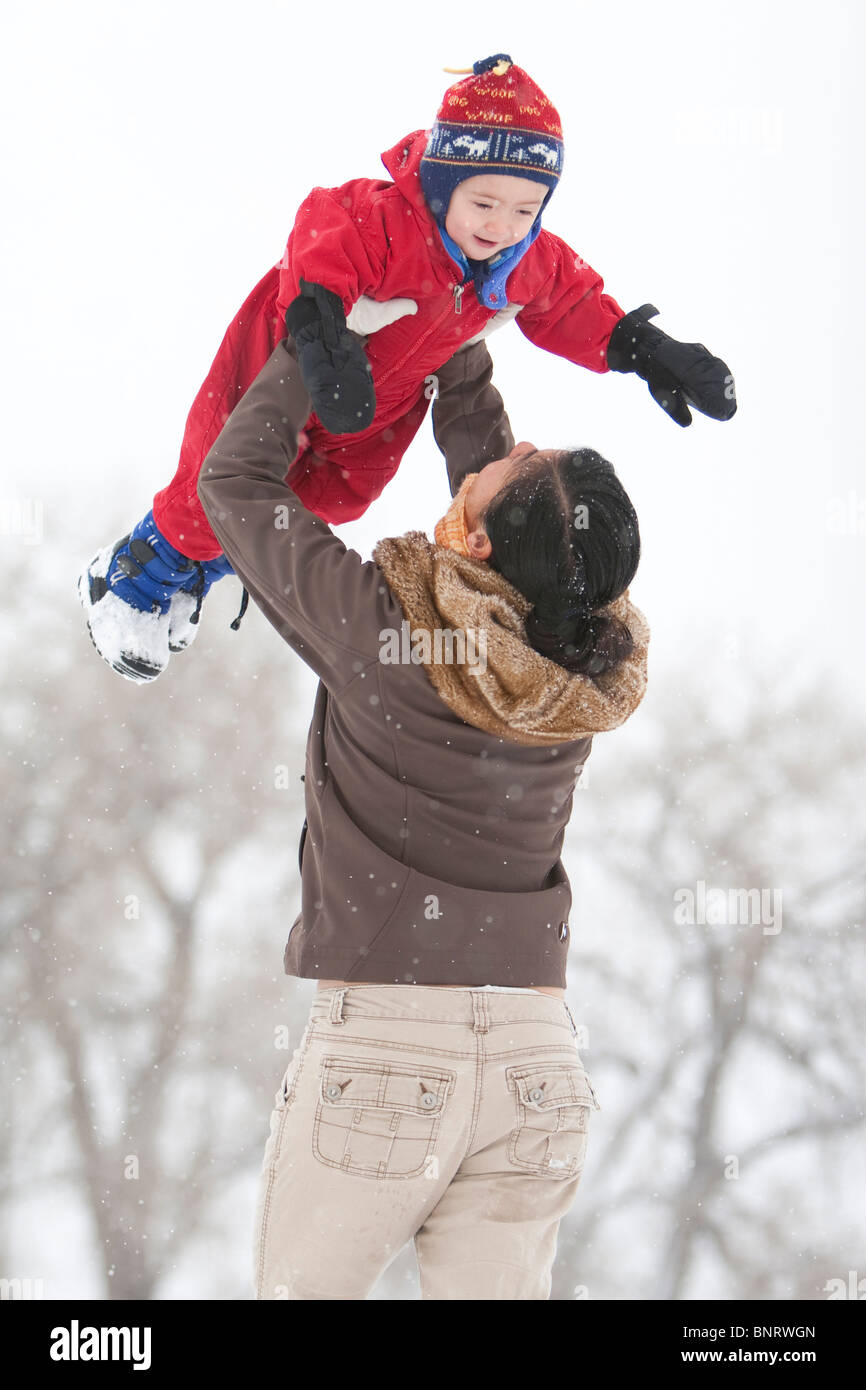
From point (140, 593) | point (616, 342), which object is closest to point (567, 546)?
point (616, 342)

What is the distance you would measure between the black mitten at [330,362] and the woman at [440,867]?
5.0 inches

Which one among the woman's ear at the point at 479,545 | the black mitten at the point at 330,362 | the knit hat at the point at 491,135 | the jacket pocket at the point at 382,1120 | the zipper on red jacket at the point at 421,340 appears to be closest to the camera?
the jacket pocket at the point at 382,1120

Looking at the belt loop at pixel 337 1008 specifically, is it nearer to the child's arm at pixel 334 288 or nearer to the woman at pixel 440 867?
the woman at pixel 440 867

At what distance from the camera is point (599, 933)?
275 inches

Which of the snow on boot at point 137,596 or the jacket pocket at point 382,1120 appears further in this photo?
the snow on boot at point 137,596

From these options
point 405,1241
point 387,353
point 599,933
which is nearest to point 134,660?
point 387,353

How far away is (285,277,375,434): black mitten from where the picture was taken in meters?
1.53

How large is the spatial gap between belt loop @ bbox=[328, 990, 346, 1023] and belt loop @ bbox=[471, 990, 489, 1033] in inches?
5.4

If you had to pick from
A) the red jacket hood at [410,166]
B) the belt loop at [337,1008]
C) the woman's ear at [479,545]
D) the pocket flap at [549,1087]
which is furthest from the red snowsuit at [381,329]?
the pocket flap at [549,1087]

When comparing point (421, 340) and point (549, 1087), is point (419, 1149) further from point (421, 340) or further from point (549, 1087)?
point (421, 340)

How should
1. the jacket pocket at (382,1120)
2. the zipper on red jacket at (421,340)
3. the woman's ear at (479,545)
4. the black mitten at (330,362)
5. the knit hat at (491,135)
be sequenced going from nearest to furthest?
the jacket pocket at (382,1120) < the woman's ear at (479,545) < the black mitten at (330,362) < the knit hat at (491,135) < the zipper on red jacket at (421,340)

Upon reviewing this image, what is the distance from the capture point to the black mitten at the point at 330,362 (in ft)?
5.01

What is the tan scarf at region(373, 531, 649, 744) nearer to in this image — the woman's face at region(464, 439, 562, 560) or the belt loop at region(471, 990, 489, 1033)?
the woman's face at region(464, 439, 562, 560)
